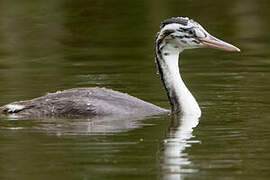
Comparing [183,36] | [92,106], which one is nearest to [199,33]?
[183,36]

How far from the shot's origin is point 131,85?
1622 cm

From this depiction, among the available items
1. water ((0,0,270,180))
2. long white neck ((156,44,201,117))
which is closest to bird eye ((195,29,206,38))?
long white neck ((156,44,201,117))

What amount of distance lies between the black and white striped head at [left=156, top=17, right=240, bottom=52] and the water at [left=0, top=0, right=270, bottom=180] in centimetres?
100

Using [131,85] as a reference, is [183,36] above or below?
above

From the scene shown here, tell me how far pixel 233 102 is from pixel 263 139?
2.65m

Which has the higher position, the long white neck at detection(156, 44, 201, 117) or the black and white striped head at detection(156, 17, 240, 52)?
the black and white striped head at detection(156, 17, 240, 52)

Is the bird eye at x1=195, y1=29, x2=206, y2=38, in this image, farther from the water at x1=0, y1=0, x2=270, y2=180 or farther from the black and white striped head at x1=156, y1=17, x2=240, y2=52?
the water at x1=0, y1=0, x2=270, y2=180

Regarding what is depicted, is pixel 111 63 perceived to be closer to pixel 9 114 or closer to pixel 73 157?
pixel 9 114

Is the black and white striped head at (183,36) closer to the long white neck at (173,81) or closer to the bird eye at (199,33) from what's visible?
the bird eye at (199,33)

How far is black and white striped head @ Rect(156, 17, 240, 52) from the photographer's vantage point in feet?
45.5

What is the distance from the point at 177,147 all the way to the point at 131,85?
4.66 m

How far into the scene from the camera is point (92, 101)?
45.0ft

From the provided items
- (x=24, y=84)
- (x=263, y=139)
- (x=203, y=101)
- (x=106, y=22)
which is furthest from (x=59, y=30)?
(x=263, y=139)

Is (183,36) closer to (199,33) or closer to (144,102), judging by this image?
(199,33)
